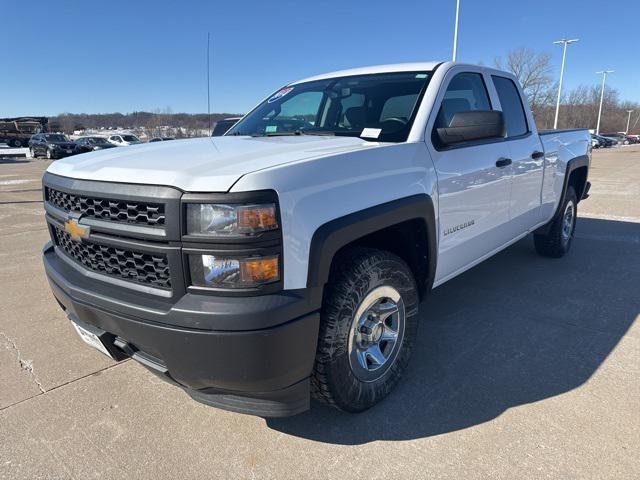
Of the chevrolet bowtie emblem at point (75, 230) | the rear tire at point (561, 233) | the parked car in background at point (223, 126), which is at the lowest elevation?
the rear tire at point (561, 233)

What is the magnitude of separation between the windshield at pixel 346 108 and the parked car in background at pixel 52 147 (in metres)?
30.3

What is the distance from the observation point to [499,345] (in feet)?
10.9

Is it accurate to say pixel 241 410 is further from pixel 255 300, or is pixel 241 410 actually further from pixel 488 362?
pixel 488 362

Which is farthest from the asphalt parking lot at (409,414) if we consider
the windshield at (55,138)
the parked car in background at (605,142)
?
the parked car in background at (605,142)

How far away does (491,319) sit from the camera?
3.77 metres

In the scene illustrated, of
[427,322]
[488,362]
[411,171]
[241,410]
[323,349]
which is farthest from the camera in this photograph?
[427,322]

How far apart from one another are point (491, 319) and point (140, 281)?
279 centimetres

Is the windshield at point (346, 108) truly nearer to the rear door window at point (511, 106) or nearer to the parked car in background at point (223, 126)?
the parked car in background at point (223, 126)

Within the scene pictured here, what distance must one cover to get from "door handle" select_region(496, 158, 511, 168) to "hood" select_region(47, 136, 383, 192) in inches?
49.5

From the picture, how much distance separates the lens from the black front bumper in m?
1.84

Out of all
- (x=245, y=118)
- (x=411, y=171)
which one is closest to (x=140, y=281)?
(x=411, y=171)

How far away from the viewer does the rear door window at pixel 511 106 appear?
395 cm

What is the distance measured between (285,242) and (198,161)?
0.61 meters

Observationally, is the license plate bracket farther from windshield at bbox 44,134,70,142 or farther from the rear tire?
windshield at bbox 44,134,70,142
